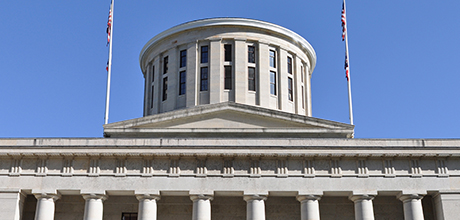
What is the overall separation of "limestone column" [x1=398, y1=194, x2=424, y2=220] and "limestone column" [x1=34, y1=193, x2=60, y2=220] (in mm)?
18087

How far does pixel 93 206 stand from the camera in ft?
97.0

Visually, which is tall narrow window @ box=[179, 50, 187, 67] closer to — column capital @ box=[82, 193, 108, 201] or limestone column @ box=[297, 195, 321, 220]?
column capital @ box=[82, 193, 108, 201]

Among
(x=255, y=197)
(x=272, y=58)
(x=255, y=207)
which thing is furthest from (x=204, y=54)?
(x=255, y=207)

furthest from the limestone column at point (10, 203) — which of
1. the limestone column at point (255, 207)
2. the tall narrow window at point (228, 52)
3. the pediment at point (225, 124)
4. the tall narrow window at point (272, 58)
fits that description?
the tall narrow window at point (272, 58)

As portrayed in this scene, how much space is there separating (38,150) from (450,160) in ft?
70.6

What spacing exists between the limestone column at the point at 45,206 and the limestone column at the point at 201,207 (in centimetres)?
727

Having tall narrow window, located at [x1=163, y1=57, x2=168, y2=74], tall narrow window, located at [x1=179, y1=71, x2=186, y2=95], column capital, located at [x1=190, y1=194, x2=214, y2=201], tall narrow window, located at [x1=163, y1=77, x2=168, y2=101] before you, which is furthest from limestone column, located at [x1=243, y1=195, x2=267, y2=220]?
tall narrow window, located at [x1=163, y1=57, x2=168, y2=74]

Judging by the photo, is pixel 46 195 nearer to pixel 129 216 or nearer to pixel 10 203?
pixel 10 203

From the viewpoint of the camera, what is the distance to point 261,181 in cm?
2984

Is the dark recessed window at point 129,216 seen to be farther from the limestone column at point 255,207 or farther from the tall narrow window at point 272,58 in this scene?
the tall narrow window at point 272,58

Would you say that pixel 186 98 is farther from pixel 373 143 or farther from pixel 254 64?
pixel 373 143

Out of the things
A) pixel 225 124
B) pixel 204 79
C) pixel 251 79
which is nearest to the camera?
pixel 225 124

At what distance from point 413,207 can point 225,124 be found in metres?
11.1

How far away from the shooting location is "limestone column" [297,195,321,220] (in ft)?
96.2
